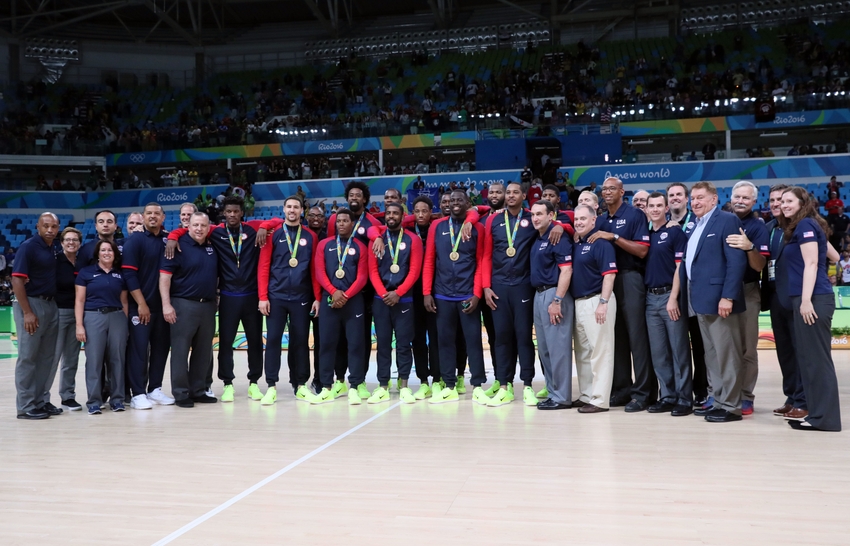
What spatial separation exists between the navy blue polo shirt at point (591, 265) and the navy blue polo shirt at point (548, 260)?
92 millimetres

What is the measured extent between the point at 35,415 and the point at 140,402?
92cm

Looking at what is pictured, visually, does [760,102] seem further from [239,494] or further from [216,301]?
[239,494]

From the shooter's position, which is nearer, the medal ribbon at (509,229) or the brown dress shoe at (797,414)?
the brown dress shoe at (797,414)

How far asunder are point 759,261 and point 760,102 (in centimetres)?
2043

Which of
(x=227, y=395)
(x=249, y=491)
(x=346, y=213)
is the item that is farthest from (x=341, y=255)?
(x=249, y=491)

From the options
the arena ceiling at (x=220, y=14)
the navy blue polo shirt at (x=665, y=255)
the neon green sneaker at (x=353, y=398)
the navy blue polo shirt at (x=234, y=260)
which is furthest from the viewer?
the arena ceiling at (x=220, y=14)

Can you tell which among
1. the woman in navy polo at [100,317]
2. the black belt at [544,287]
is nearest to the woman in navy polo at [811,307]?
the black belt at [544,287]

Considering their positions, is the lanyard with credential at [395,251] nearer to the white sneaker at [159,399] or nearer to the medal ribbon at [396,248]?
the medal ribbon at [396,248]

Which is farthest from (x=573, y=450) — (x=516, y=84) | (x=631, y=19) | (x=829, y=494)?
(x=631, y=19)

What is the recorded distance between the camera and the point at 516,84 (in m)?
28.8

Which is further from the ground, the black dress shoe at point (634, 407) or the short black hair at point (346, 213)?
the short black hair at point (346, 213)

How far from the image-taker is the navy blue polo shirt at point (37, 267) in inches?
265

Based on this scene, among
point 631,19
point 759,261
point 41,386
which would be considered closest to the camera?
point 759,261

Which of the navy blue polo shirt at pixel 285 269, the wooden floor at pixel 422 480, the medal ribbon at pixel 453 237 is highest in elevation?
the medal ribbon at pixel 453 237
